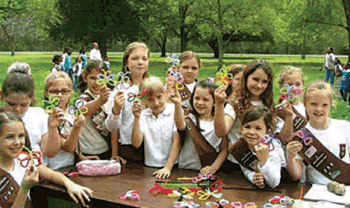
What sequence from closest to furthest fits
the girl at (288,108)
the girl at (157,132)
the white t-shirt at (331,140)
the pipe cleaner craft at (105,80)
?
1. the white t-shirt at (331,140)
2. the girl at (288,108)
3. the pipe cleaner craft at (105,80)
4. the girl at (157,132)

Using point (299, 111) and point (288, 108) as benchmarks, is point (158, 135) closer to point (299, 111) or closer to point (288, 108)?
point (288, 108)

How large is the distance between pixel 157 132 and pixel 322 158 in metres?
1.54

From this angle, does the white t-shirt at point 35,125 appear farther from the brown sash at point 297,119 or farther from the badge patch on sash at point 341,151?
the badge patch on sash at point 341,151

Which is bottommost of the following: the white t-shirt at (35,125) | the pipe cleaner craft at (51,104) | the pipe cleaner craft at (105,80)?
the white t-shirt at (35,125)

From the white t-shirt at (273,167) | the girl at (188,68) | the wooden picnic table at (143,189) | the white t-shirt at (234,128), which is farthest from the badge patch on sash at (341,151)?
the girl at (188,68)

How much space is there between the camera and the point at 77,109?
11.8 feet

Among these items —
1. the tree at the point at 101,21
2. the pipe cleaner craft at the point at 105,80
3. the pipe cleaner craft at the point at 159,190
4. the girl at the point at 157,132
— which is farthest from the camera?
the tree at the point at 101,21

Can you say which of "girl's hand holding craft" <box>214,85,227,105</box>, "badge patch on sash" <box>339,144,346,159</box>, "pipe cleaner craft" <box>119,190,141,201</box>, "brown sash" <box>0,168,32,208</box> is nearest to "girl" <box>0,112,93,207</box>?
"brown sash" <box>0,168,32,208</box>

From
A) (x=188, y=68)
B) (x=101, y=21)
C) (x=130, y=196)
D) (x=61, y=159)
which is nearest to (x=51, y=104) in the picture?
(x=61, y=159)

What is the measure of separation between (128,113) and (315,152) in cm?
186

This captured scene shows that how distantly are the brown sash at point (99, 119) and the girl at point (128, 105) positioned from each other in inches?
5.5

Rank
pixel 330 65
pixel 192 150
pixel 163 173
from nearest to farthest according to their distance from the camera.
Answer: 1. pixel 163 173
2. pixel 192 150
3. pixel 330 65

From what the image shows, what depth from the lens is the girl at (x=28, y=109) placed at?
133 inches

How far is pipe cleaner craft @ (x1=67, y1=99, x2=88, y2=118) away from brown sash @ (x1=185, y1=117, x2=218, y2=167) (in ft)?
3.32
